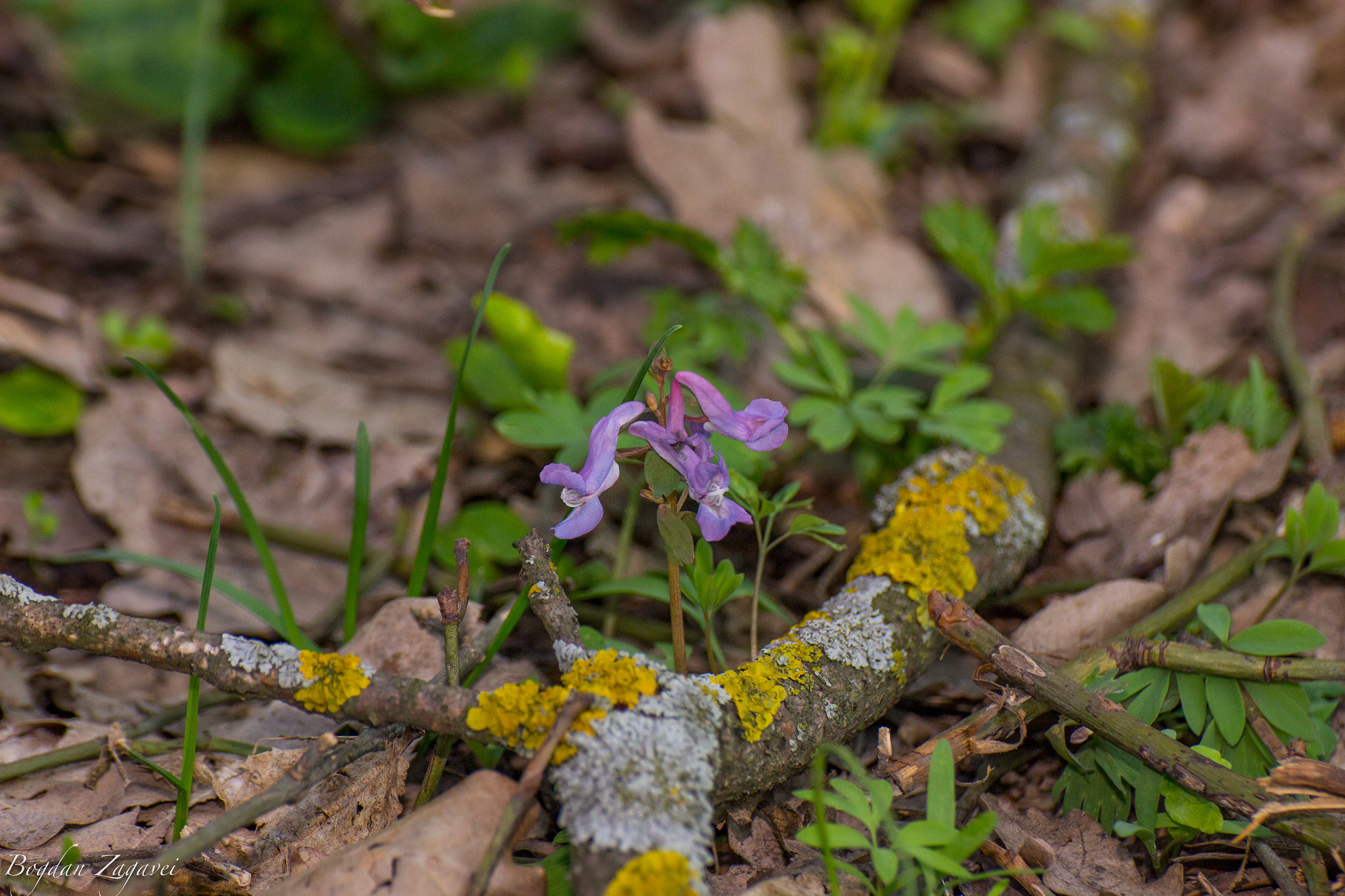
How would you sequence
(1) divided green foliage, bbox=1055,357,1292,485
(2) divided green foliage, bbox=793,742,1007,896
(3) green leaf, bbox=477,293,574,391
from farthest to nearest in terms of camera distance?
(3) green leaf, bbox=477,293,574,391 < (1) divided green foliage, bbox=1055,357,1292,485 < (2) divided green foliage, bbox=793,742,1007,896

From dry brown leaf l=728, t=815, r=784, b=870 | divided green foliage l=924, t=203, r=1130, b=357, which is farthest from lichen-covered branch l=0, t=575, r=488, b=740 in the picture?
divided green foliage l=924, t=203, r=1130, b=357

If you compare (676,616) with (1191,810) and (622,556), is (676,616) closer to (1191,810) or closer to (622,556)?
(622,556)

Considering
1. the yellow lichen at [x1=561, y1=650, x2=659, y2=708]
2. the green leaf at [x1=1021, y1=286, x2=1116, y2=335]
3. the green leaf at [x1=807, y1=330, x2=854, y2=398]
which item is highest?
the green leaf at [x1=1021, y1=286, x2=1116, y2=335]

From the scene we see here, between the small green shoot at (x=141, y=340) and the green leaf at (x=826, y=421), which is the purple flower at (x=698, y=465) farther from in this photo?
the small green shoot at (x=141, y=340)

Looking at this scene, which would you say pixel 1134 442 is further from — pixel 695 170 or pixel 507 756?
pixel 695 170

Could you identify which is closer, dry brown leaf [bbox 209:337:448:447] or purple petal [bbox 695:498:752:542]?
purple petal [bbox 695:498:752:542]

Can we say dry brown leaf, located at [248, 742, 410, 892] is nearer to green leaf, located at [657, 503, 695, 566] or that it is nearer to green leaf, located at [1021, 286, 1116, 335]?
green leaf, located at [657, 503, 695, 566]

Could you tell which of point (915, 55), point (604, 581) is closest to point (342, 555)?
point (604, 581)
